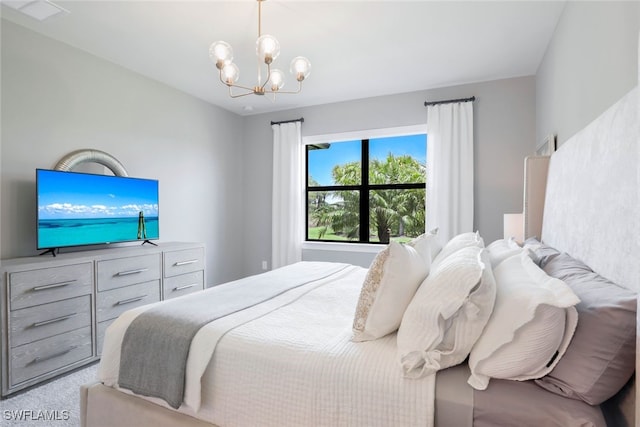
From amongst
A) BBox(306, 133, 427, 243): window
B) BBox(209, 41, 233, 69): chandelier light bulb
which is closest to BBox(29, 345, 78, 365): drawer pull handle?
BBox(209, 41, 233, 69): chandelier light bulb

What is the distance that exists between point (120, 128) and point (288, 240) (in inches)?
91.1

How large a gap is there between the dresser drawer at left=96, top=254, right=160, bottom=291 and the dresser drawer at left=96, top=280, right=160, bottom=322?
1.8 inches

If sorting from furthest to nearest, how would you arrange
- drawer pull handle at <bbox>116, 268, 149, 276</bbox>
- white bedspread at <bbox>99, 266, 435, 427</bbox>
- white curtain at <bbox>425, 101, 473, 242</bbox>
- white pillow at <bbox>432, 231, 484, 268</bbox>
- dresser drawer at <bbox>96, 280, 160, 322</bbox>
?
white curtain at <bbox>425, 101, 473, 242</bbox> < drawer pull handle at <bbox>116, 268, 149, 276</bbox> < dresser drawer at <bbox>96, 280, 160, 322</bbox> < white pillow at <bbox>432, 231, 484, 268</bbox> < white bedspread at <bbox>99, 266, 435, 427</bbox>

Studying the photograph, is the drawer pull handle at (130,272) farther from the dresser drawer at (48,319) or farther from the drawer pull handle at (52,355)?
the drawer pull handle at (52,355)

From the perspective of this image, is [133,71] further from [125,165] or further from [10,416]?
[10,416]

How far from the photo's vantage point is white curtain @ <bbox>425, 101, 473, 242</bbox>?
359cm

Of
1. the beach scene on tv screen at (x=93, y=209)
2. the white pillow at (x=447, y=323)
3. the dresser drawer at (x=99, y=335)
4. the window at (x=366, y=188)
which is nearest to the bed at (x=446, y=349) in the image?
the white pillow at (x=447, y=323)

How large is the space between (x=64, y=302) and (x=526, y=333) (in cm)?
283

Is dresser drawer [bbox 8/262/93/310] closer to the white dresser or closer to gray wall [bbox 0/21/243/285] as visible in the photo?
the white dresser

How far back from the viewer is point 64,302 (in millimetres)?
2361

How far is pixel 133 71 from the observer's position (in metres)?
3.35

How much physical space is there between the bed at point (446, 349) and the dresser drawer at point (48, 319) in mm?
1074

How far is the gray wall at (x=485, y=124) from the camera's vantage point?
3463mm

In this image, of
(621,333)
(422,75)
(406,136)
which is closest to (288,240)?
(406,136)
